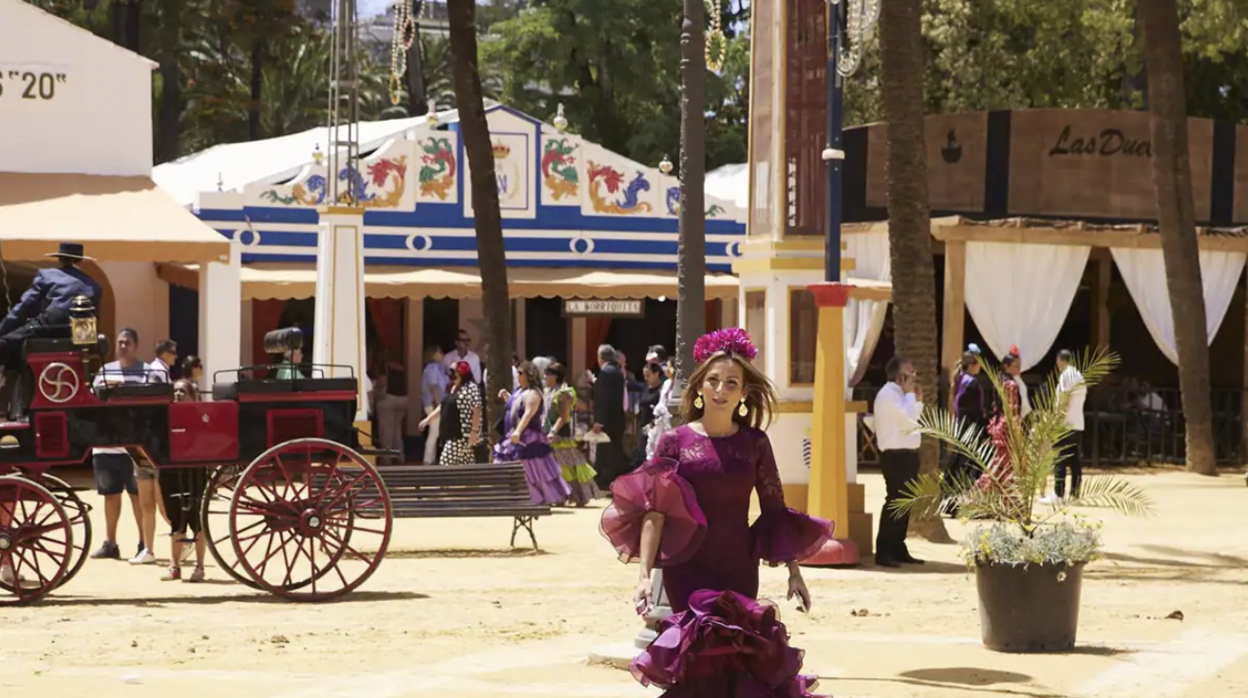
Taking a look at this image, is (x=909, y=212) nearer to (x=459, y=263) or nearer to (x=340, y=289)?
(x=340, y=289)

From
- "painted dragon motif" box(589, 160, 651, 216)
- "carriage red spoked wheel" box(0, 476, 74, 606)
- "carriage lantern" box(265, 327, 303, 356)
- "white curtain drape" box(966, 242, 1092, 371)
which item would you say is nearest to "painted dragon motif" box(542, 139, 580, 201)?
"painted dragon motif" box(589, 160, 651, 216)

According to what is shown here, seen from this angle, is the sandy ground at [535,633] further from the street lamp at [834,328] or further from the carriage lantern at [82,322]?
the carriage lantern at [82,322]

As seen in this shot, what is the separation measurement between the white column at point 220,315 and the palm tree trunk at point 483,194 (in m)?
3.30

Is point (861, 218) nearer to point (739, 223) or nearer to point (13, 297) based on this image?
point (739, 223)

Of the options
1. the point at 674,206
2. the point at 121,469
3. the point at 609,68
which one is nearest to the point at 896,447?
the point at 121,469

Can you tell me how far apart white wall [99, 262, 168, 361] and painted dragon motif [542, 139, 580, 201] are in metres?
5.28

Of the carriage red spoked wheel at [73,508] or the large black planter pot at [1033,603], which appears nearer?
the large black planter pot at [1033,603]

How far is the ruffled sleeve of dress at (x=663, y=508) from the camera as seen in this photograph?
7.53 metres

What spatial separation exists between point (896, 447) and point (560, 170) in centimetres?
1320

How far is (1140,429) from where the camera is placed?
88.5 ft

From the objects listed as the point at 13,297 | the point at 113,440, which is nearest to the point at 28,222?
the point at 13,297

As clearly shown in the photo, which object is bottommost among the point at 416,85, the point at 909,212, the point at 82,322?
the point at 82,322

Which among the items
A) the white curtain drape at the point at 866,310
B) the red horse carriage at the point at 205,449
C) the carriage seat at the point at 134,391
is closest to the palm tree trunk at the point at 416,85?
the white curtain drape at the point at 866,310

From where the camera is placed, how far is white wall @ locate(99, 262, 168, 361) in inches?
1050
